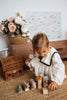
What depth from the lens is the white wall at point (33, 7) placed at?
1463 mm

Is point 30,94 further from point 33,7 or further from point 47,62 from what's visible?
point 33,7

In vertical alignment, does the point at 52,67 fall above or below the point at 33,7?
below

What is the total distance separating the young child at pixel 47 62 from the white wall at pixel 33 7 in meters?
0.92

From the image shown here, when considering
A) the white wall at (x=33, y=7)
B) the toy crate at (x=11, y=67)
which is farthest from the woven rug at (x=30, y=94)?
the white wall at (x=33, y=7)

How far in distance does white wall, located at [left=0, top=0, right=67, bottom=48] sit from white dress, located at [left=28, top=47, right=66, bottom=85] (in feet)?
3.06

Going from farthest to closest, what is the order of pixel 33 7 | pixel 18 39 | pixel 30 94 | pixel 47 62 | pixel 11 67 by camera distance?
pixel 33 7 → pixel 18 39 → pixel 11 67 → pixel 47 62 → pixel 30 94

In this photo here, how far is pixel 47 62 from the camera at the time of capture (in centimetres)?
91

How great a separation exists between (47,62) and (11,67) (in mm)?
399

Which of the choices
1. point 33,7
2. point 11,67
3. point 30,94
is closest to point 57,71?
point 30,94

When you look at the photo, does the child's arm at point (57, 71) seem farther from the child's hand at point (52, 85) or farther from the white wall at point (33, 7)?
the white wall at point (33, 7)

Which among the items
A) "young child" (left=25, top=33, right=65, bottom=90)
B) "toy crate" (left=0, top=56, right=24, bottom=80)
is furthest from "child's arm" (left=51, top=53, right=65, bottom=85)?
"toy crate" (left=0, top=56, right=24, bottom=80)

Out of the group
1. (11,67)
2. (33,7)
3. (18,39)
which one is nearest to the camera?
(11,67)

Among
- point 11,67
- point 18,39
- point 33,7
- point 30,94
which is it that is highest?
point 33,7

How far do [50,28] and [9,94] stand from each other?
1.40 m
